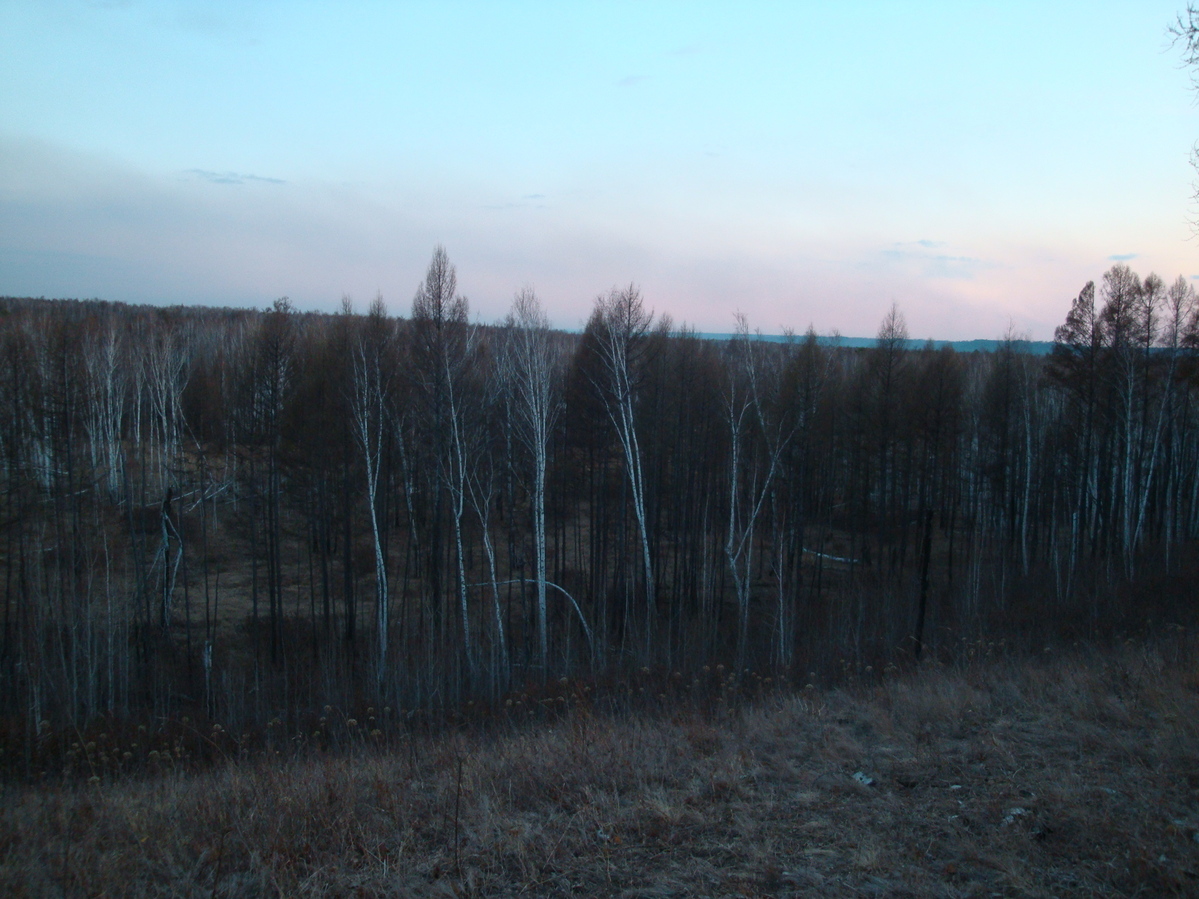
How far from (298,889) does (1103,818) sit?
4544 millimetres

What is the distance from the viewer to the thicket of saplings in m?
17.7

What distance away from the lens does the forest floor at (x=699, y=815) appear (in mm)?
3764

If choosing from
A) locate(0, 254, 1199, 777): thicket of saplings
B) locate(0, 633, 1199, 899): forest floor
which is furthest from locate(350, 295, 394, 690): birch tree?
locate(0, 633, 1199, 899): forest floor

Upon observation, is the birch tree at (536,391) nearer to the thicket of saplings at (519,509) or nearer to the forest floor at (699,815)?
the thicket of saplings at (519,509)

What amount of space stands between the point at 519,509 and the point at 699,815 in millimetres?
29747

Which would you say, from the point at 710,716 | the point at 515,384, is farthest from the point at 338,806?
the point at 515,384

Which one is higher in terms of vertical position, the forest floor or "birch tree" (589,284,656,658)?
"birch tree" (589,284,656,658)

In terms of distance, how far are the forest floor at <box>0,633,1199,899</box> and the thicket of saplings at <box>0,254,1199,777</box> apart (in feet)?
14.7

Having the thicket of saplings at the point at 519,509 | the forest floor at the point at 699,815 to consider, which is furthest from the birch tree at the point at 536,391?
the forest floor at the point at 699,815

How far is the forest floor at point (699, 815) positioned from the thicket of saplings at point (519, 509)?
448 cm

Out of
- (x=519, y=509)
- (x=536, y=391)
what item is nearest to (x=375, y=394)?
(x=536, y=391)

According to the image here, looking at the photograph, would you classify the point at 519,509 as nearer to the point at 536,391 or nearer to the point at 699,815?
the point at 536,391

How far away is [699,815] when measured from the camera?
450 cm

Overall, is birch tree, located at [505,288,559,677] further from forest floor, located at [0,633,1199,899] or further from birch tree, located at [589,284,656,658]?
forest floor, located at [0,633,1199,899]
